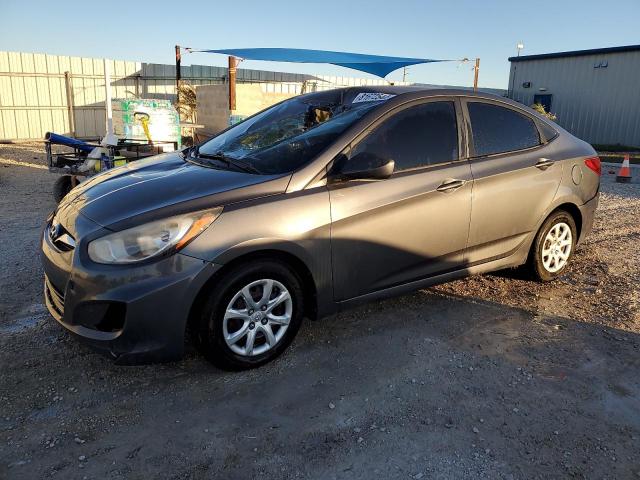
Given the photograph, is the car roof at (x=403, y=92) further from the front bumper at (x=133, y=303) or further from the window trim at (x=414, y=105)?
the front bumper at (x=133, y=303)

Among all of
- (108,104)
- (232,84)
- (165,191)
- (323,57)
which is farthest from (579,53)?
(165,191)

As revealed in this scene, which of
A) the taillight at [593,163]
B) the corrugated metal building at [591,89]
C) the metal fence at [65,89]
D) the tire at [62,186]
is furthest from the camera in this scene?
the corrugated metal building at [591,89]

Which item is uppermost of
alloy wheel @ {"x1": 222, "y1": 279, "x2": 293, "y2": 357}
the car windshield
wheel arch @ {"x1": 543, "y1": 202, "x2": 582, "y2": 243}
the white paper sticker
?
the white paper sticker

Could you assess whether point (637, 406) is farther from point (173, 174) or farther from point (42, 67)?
point (42, 67)

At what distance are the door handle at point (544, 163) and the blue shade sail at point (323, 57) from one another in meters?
13.1

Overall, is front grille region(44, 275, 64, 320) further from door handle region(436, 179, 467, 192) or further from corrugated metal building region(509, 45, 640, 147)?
corrugated metal building region(509, 45, 640, 147)

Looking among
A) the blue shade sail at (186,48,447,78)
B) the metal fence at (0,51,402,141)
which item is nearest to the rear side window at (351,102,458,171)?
the blue shade sail at (186,48,447,78)

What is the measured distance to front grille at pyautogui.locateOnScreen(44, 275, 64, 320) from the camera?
2.96 m

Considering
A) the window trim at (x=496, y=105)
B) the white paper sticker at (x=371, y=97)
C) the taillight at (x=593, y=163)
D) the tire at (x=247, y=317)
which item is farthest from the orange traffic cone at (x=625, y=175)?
the tire at (x=247, y=317)

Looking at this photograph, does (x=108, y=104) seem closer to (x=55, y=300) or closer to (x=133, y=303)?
(x=55, y=300)

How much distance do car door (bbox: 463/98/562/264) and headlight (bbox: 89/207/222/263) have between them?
218 centimetres

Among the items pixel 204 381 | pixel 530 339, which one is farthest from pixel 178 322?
pixel 530 339

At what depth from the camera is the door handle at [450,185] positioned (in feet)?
12.1

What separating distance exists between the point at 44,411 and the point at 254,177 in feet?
5.64
